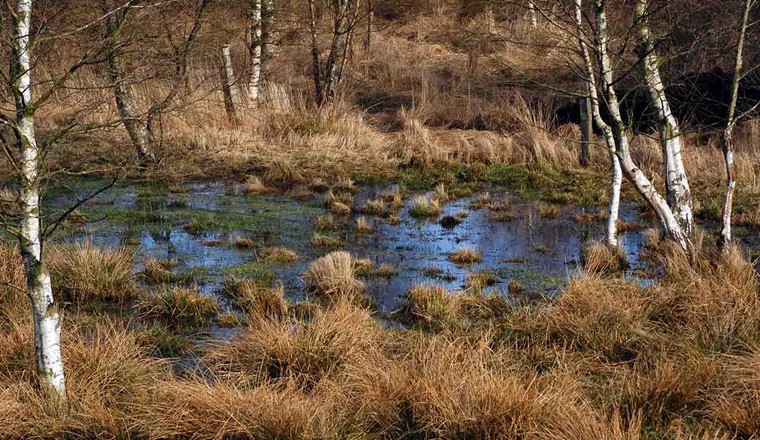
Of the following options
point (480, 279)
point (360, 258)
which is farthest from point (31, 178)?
point (360, 258)

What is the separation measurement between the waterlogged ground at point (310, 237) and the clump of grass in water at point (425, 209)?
0.13 meters

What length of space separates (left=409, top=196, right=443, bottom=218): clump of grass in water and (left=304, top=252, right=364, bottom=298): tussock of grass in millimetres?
3388

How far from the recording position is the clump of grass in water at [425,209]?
11852 mm

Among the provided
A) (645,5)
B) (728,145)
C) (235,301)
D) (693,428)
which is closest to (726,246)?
(728,145)

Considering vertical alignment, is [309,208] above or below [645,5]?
below

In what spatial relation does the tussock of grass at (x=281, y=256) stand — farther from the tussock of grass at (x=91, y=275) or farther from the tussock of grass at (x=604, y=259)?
the tussock of grass at (x=604, y=259)

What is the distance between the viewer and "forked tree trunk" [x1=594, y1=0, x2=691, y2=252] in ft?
26.4

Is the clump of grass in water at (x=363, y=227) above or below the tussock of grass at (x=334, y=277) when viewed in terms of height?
above

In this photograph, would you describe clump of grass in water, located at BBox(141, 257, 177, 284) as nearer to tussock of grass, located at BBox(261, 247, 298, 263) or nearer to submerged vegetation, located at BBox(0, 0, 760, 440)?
submerged vegetation, located at BBox(0, 0, 760, 440)

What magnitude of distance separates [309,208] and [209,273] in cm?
343

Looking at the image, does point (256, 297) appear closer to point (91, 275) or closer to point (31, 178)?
point (91, 275)

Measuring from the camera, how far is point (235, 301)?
7.99 meters

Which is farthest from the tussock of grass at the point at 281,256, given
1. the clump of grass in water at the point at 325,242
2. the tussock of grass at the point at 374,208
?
the tussock of grass at the point at 374,208

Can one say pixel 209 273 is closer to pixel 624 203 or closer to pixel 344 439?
pixel 344 439
